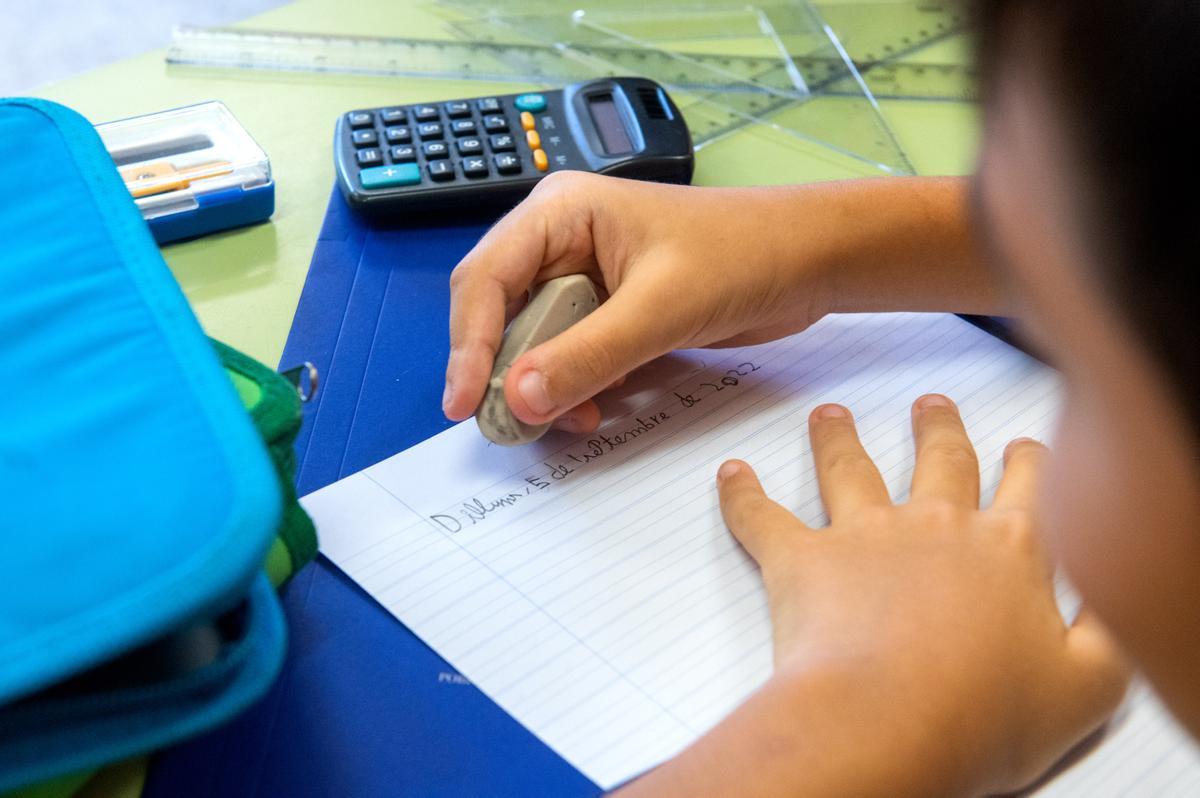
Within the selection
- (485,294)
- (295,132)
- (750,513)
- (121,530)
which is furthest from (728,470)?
(295,132)

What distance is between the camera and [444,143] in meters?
0.68

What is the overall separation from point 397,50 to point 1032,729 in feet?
2.06

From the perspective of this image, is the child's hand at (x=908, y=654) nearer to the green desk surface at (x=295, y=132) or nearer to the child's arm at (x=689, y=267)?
the child's arm at (x=689, y=267)

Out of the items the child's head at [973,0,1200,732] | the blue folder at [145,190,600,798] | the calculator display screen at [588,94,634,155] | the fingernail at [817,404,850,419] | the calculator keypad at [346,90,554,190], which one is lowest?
the blue folder at [145,190,600,798]

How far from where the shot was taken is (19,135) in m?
0.49

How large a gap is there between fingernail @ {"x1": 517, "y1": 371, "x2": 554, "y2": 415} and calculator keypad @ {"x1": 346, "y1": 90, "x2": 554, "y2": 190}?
20 centimetres

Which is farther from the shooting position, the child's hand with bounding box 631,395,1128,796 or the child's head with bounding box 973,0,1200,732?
the child's hand with bounding box 631,395,1128,796

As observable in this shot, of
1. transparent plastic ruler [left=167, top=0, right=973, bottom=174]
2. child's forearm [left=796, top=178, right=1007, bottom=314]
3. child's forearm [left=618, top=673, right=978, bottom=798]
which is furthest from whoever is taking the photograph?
transparent plastic ruler [left=167, top=0, right=973, bottom=174]

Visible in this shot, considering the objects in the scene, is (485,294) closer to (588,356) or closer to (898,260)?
(588,356)

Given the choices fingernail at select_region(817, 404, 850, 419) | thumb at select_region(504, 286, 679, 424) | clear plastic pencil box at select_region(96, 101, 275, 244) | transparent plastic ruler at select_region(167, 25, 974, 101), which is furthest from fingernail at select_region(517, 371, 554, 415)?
transparent plastic ruler at select_region(167, 25, 974, 101)

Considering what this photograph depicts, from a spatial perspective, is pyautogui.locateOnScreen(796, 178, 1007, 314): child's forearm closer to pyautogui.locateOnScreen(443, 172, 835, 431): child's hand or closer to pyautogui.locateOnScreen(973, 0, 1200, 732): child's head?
pyautogui.locateOnScreen(443, 172, 835, 431): child's hand

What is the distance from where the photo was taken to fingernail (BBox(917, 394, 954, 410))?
534 mm

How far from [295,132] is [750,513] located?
1.39 feet

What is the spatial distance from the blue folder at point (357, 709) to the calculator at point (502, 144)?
0.14 meters
